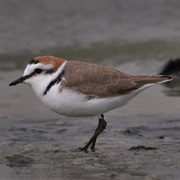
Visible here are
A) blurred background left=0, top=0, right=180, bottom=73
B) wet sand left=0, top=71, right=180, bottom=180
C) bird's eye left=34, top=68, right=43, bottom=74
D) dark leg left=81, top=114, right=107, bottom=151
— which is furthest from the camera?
blurred background left=0, top=0, right=180, bottom=73

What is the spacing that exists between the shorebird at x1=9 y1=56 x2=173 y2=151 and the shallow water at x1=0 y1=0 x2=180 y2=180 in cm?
47

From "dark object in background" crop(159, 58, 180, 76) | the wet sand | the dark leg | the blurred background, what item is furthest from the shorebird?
the blurred background

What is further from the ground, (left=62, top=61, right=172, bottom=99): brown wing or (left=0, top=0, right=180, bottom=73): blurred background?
(left=0, top=0, right=180, bottom=73): blurred background

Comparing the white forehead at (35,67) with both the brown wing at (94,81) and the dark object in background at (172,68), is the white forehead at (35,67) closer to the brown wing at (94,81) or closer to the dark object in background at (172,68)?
the brown wing at (94,81)

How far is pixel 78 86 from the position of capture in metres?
6.63

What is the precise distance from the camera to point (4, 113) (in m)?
8.38

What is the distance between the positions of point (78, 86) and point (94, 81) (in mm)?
201

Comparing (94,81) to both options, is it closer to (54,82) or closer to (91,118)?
(54,82)

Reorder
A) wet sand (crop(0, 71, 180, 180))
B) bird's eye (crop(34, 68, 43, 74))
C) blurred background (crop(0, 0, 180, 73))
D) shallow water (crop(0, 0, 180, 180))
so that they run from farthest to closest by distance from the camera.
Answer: blurred background (crop(0, 0, 180, 73)), bird's eye (crop(34, 68, 43, 74)), shallow water (crop(0, 0, 180, 180)), wet sand (crop(0, 71, 180, 180))

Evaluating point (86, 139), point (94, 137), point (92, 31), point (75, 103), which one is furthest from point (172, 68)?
point (75, 103)

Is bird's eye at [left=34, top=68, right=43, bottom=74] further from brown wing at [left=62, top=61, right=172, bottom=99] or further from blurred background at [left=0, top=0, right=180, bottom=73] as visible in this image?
blurred background at [left=0, top=0, right=180, bottom=73]

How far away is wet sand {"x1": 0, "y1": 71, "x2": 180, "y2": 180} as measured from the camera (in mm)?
5930

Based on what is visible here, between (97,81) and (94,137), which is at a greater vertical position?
(97,81)

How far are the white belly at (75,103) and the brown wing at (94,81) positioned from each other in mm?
64
